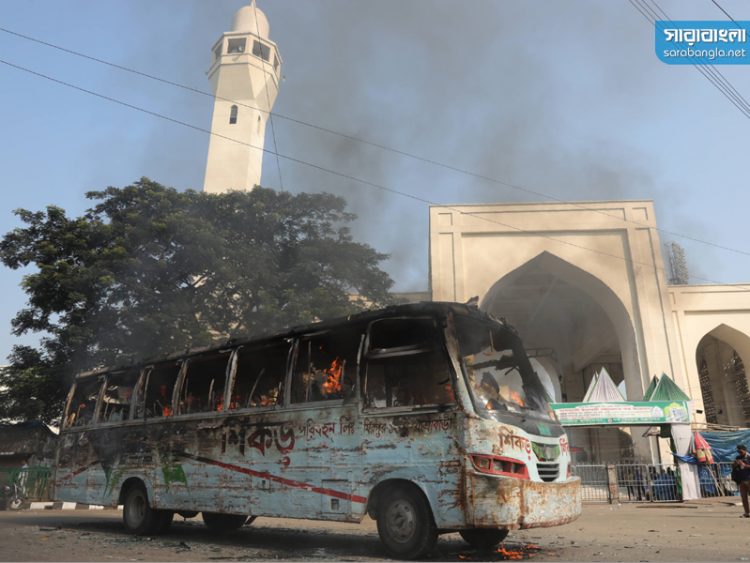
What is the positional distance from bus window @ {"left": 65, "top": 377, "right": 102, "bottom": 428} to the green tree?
3.83 meters

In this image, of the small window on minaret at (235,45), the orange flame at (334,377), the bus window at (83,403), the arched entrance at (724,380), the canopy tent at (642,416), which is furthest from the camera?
the small window on minaret at (235,45)

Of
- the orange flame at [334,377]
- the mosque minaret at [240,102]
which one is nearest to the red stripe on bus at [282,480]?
the orange flame at [334,377]

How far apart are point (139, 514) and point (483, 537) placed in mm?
4831

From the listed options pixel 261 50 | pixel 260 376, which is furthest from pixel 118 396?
pixel 261 50

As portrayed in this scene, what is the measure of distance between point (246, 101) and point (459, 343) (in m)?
27.5

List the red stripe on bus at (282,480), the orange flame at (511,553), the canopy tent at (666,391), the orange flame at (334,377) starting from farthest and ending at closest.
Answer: the canopy tent at (666,391) → the orange flame at (334,377) → the red stripe on bus at (282,480) → the orange flame at (511,553)

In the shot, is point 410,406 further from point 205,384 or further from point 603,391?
point 603,391

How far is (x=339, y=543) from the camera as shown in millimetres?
6805

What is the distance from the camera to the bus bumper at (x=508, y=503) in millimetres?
4836

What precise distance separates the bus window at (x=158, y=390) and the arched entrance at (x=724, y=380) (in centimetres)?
2216

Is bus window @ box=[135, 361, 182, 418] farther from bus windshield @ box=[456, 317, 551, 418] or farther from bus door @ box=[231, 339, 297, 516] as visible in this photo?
bus windshield @ box=[456, 317, 551, 418]

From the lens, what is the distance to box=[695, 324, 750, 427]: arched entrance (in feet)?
80.4

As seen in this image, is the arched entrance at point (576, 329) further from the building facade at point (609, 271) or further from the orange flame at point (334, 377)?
the orange flame at point (334, 377)

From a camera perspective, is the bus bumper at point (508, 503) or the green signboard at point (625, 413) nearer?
the bus bumper at point (508, 503)
